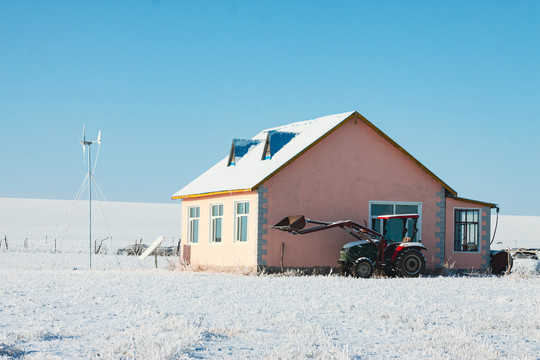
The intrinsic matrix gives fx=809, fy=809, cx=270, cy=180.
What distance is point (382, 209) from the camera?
2794 centimetres

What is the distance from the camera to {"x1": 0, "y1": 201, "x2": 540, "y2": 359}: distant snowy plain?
10648 mm

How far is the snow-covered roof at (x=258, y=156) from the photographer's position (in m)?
26.9

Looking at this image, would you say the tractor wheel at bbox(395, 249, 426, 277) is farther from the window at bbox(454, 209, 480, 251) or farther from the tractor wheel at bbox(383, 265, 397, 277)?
the window at bbox(454, 209, 480, 251)

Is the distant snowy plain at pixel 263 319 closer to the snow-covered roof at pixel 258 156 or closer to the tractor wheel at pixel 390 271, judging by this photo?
the tractor wheel at pixel 390 271

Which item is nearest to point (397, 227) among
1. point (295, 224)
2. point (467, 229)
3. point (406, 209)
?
point (406, 209)

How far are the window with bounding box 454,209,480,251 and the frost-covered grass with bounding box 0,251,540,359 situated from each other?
21.9 feet

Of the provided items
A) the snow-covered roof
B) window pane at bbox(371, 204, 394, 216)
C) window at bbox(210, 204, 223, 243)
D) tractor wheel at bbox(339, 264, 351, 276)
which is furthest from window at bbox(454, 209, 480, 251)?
window at bbox(210, 204, 223, 243)

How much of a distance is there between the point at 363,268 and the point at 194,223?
28.6 feet

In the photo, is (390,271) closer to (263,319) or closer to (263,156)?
(263,156)

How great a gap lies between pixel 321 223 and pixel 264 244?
1934 mm

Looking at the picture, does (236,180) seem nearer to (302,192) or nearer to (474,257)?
(302,192)

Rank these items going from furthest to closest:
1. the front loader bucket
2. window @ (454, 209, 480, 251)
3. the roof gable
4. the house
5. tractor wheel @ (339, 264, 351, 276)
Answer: window @ (454, 209, 480, 251), the roof gable, the house, tractor wheel @ (339, 264, 351, 276), the front loader bucket

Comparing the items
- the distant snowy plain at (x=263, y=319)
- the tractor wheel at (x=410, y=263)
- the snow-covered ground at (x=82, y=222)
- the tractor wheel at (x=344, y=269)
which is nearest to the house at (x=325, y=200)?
the tractor wheel at (x=344, y=269)

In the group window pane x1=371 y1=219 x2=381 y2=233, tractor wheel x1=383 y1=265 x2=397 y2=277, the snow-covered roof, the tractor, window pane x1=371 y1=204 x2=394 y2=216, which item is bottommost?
tractor wheel x1=383 y1=265 x2=397 y2=277
